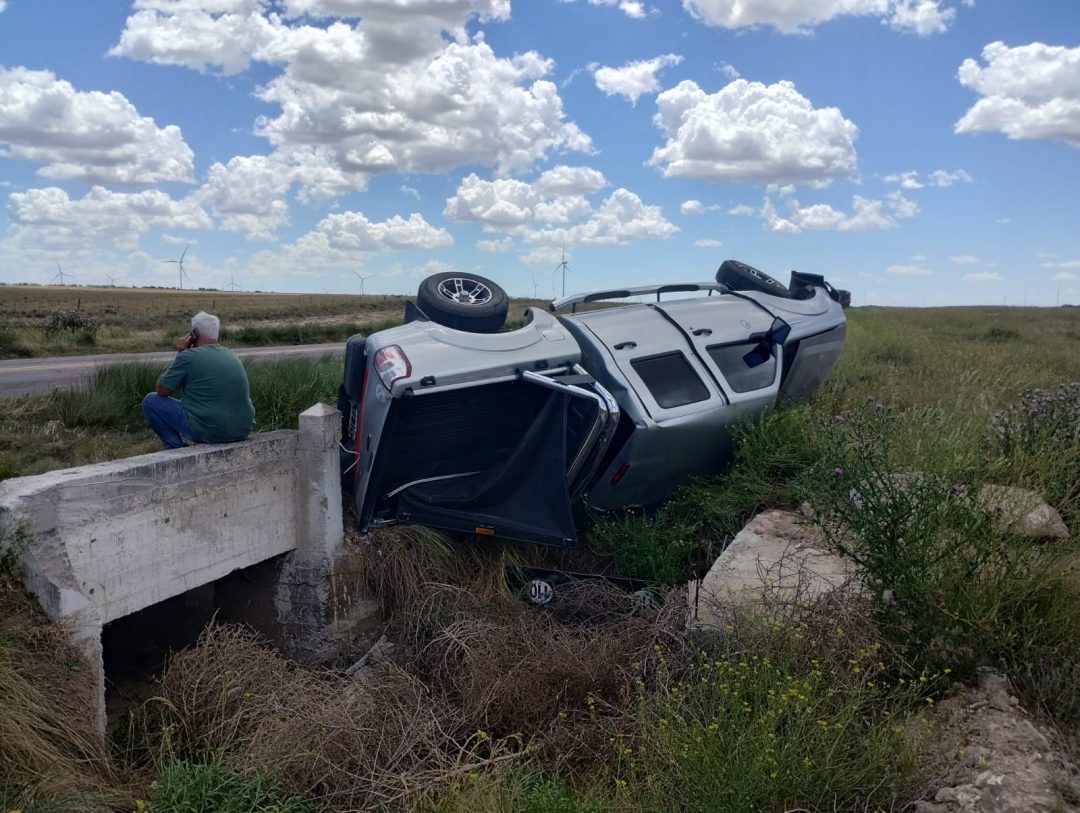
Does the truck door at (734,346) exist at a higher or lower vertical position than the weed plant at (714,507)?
higher

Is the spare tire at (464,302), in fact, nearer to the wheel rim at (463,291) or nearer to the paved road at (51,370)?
the wheel rim at (463,291)

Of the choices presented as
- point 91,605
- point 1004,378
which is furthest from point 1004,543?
point 1004,378

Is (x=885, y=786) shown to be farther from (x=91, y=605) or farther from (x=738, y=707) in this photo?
(x=91, y=605)

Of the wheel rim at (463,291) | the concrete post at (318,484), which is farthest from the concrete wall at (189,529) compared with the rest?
the wheel rim at (463,291)

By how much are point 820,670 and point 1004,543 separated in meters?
1.37

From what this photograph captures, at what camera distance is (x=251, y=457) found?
6461 mm

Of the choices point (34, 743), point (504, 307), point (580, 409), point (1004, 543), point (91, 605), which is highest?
point (504, 307)

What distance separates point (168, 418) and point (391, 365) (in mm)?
1840

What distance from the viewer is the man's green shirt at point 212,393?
650 centimetres

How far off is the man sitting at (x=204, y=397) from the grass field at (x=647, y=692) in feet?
4.79

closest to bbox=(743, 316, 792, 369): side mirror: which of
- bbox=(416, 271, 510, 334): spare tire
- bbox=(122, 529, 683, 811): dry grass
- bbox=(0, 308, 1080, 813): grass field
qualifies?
bbox=(0, 308, 1080, 813): grass field

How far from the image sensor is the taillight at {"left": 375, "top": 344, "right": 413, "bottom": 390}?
613cm

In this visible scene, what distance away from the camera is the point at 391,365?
6.20 m

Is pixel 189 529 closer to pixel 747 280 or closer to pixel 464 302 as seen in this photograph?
pixel 464 302
